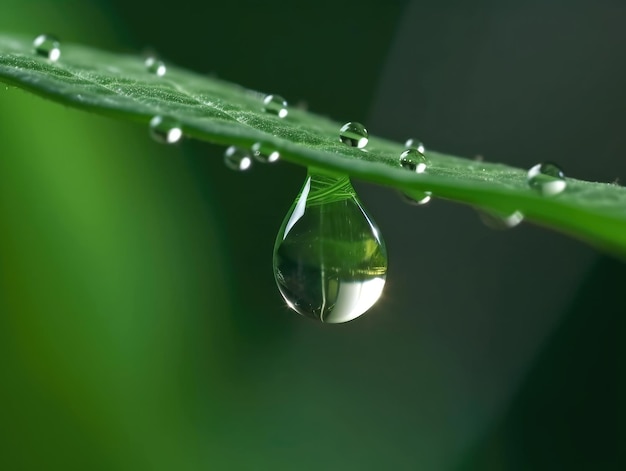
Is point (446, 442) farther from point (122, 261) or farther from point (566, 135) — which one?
point (566, 135)

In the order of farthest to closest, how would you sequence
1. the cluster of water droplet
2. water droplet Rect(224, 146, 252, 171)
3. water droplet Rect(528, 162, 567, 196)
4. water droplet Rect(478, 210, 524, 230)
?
1. the cluster of water droplet
2. water droplet Rect(224, 146, 252, 171)
3. water droplet Rect(528, 162, 567, 196)
4. water droplet Rect(478, 210, 524, 230)

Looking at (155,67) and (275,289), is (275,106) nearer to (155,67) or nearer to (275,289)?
(155,67)

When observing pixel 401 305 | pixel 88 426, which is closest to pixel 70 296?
pixel 88 426

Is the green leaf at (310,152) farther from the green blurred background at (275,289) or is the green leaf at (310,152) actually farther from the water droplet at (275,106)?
the green blurred background at (275,289)

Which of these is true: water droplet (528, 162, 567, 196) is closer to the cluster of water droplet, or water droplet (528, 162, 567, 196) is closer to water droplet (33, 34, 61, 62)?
the cluster of water droplet

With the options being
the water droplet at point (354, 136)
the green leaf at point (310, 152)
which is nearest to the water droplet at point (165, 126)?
the green leaf at point (310, 152)

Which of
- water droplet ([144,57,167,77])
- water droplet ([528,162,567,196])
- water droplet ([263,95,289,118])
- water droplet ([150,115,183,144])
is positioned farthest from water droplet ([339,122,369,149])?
water droplet ([144,57,167,77])

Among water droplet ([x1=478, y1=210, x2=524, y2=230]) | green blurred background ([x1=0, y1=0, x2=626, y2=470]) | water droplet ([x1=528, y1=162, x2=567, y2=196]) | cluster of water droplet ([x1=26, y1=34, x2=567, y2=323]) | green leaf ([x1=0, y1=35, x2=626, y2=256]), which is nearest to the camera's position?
green leaf ([x1=0, y1=35, x2=626, y2=256])

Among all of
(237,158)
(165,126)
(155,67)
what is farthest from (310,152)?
(155,67)
